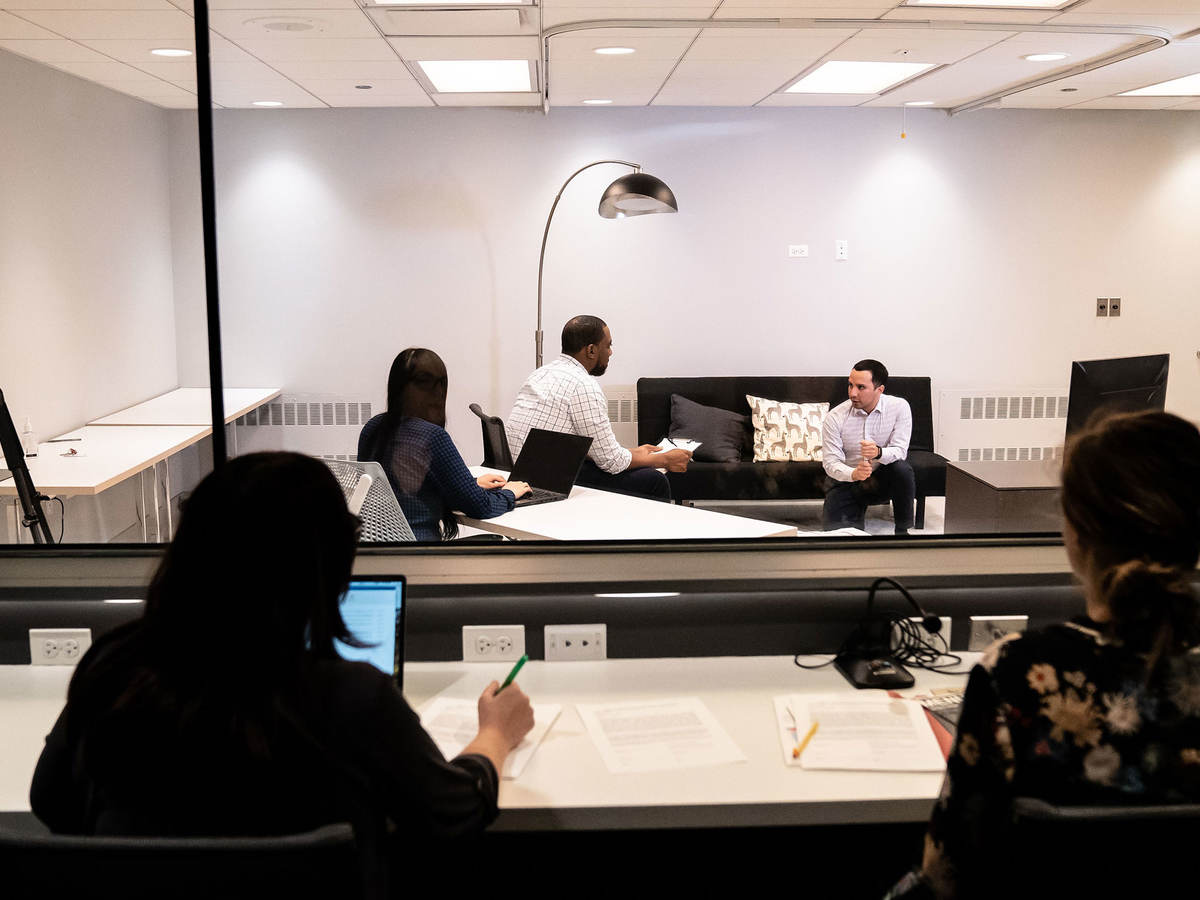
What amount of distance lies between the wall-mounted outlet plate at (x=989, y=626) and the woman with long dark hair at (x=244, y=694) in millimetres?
1182

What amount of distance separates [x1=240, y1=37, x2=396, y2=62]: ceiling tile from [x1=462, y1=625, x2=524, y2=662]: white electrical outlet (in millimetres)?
3063

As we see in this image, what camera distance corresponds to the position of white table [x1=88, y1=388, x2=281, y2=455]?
489cm

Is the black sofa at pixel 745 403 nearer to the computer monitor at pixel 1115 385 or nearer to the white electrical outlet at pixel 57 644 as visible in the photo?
the computer monitor at pixel 1115 385

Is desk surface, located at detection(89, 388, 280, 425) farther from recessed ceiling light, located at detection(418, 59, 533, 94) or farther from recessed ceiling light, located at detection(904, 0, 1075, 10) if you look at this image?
recessed ceiling light, located at detection(904, 0, 1075, 10)

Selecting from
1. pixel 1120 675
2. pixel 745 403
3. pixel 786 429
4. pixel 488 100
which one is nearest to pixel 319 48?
pixel 488 100

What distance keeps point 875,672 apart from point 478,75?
413cm

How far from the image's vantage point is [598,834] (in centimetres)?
183

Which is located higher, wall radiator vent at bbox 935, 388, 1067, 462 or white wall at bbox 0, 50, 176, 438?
white wall at bbox 0, 50, 176, 438

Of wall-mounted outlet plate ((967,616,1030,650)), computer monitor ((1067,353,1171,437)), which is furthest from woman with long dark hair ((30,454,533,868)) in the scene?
computer monitor ((1067,353,1171,437))

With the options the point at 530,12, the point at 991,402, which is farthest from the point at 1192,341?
the point at 530,12

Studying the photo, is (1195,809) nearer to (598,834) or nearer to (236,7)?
(598,834)

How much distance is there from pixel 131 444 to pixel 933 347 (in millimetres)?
4395

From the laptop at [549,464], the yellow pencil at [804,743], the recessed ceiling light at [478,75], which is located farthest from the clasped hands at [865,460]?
the yellow pencil at [804,743]

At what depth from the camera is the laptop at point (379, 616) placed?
154cm
